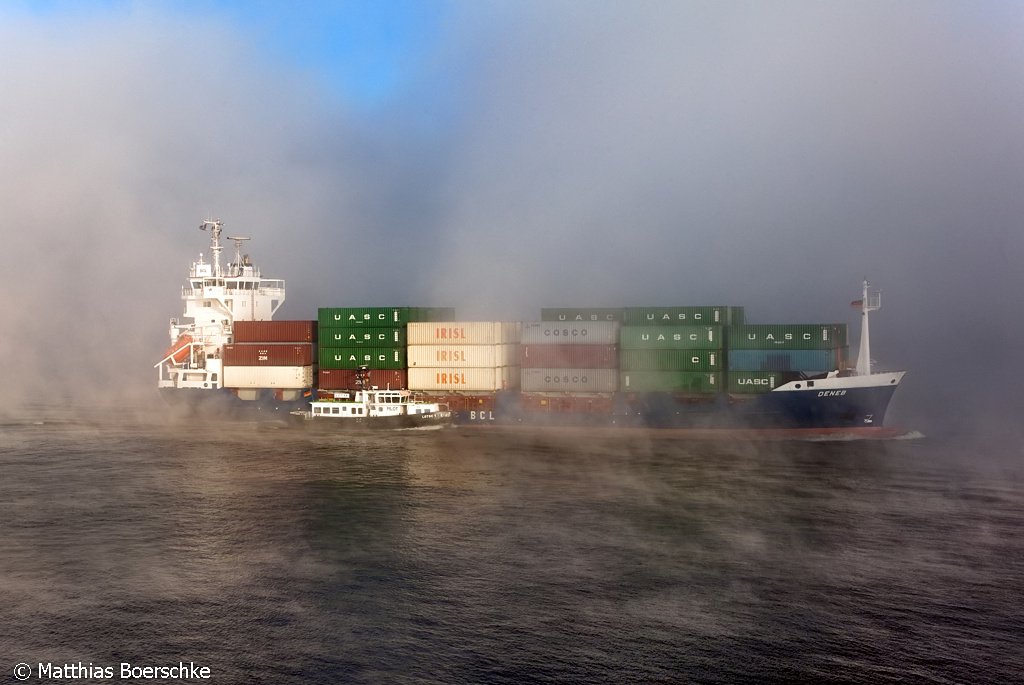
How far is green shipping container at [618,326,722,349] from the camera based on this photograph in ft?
195

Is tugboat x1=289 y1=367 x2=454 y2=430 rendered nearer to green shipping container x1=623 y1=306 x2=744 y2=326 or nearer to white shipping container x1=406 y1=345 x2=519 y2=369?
white shipping container x1=406 y1=345 x2=519 y2=369

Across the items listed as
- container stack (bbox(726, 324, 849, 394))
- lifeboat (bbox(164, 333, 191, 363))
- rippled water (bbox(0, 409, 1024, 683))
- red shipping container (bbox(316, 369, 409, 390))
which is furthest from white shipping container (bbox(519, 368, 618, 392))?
lifeboat (bbox(164, 333, 191, 363))

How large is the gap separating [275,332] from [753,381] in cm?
4027

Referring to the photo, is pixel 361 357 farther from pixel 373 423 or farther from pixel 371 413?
pixel 373 423

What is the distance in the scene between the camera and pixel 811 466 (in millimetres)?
48969

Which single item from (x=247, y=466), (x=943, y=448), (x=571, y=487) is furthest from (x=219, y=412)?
(x=943, y=448)

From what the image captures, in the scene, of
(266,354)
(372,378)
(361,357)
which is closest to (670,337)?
(372,378)

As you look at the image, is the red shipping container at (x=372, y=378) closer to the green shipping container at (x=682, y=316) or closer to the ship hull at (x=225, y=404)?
the ship hull at (x=225, y=404)

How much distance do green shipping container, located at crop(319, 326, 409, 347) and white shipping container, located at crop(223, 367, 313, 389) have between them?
151 inches

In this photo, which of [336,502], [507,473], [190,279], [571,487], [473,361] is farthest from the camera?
[190,279]

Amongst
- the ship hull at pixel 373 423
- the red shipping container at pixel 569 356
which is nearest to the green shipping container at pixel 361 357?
the ship hull at pixel 373 423

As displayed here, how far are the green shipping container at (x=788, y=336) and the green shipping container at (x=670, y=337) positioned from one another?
4.36 ft

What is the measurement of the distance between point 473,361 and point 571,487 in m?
23.8

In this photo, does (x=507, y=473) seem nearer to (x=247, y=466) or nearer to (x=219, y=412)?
(x=247, y=466)
